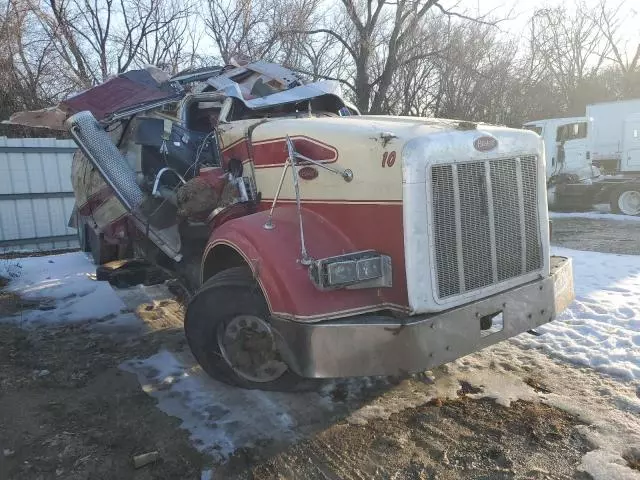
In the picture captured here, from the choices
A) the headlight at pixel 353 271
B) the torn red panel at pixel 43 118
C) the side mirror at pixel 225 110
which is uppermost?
the torn red panel at pixel 43 118

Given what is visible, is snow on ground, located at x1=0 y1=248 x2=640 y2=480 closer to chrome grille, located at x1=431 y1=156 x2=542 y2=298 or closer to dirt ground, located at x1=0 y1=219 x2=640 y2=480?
dirt ground, located at x1=0 y1=219 x2=640 y2=480

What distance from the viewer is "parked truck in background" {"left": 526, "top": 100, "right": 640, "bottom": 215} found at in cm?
1495

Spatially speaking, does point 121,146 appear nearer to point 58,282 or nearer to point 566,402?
point 58,282

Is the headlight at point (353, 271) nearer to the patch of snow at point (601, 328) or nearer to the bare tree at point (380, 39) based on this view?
the patch of snow at point (601, 328)

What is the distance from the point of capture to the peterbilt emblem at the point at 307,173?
12.1ft

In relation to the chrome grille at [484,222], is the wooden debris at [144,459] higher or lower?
lower

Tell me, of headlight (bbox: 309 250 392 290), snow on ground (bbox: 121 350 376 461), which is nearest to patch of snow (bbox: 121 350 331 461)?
snow on ground (bbox: 121 350 376 461)

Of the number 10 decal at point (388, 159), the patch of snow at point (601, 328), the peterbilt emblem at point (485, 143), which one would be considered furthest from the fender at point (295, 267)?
the patch of snow at point (601, 328)

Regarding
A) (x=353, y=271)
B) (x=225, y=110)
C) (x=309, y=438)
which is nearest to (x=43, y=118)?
(x=225, y=110)

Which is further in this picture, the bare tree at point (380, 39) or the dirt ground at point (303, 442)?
the bare tree at point (380, 39)

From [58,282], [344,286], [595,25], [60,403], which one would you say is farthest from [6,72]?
[595,25]

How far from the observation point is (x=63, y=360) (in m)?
4.82

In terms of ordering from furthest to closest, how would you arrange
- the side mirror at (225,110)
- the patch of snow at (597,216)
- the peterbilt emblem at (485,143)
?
the patch of snow at (597,216), the side mirror at (225,110), the peterbilt emblem at (485,143)

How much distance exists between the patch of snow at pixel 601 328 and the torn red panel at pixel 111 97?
4805 millimetres
